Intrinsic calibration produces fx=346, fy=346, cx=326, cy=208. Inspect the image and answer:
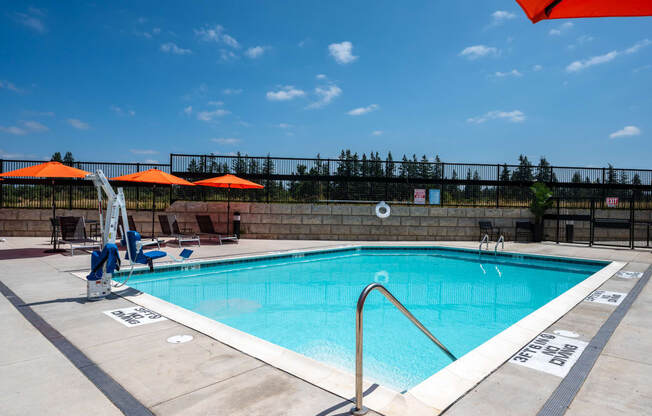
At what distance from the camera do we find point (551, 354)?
3348 millimetres

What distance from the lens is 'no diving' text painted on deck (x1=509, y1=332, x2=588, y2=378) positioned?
3053mm

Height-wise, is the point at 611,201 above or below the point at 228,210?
above

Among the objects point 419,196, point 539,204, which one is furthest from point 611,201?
point 419,196

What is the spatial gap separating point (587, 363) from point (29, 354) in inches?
197

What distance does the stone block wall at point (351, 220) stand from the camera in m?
13.9

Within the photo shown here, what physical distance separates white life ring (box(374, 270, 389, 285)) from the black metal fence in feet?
19.4

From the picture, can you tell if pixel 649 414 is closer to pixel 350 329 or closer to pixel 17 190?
pixel 350 329

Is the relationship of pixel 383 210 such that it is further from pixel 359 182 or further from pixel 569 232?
pixel 569 232

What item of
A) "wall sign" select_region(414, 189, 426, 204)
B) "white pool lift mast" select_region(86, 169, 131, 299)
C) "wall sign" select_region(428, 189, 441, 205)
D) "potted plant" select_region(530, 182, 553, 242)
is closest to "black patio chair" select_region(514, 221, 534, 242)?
"potted plant" select_region(530, 182, 553, 242)

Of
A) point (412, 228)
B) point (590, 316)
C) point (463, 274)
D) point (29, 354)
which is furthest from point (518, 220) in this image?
point (29, 354)

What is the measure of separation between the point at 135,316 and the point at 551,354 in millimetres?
4609

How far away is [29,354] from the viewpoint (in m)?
3.10

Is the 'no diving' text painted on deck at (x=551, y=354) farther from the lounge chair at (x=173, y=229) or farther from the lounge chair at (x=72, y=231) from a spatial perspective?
the lounge chair at (x=173, y=229)

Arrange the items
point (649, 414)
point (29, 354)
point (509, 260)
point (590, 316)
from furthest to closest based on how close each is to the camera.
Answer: point (509, 260)
point (590, 316)
point (29, 354)
point (649, 414)
